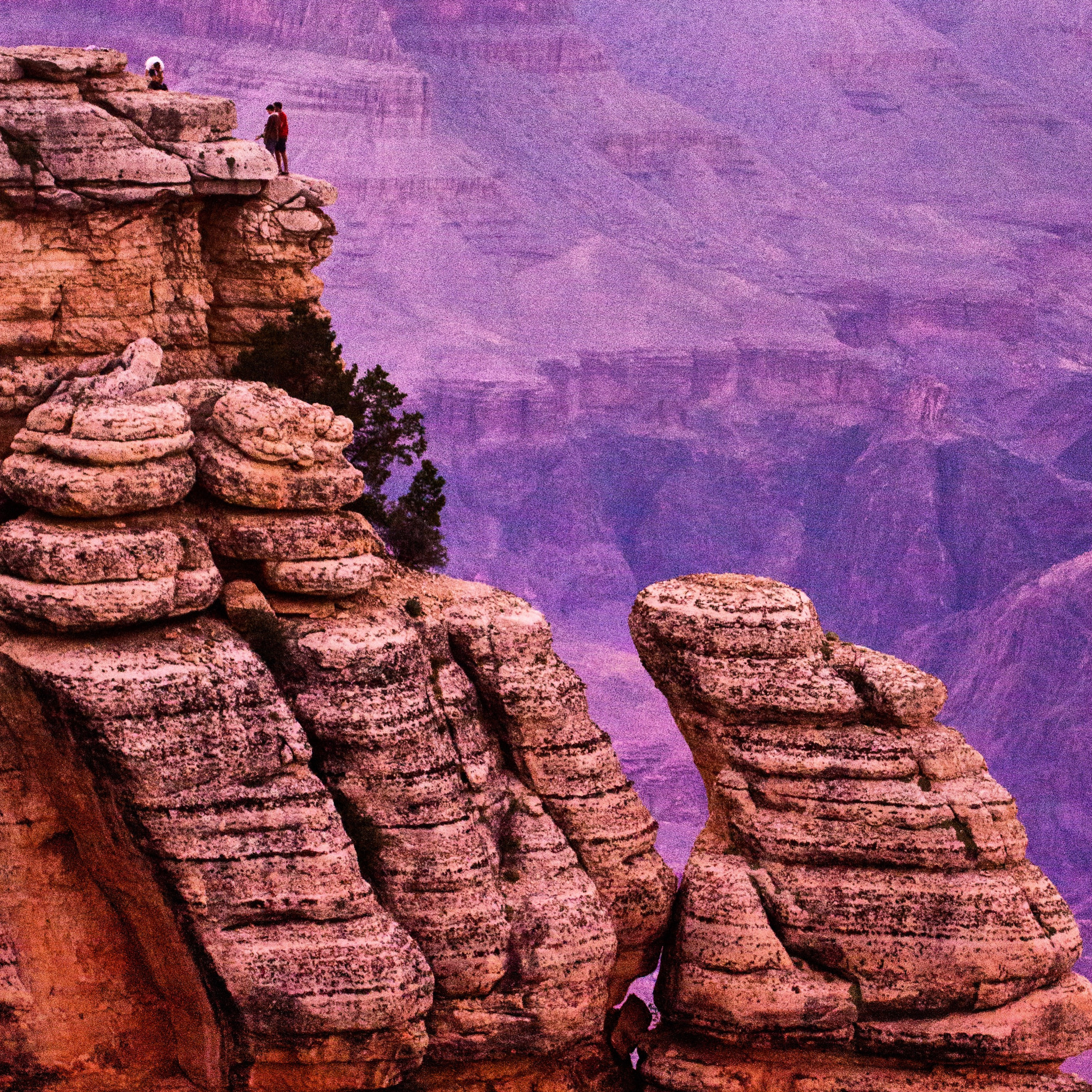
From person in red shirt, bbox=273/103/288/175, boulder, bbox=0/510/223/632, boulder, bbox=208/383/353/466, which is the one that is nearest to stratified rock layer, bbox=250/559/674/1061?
boulder, bbox=0/510/223/632

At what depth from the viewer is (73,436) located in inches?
1578

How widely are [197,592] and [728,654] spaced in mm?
11459

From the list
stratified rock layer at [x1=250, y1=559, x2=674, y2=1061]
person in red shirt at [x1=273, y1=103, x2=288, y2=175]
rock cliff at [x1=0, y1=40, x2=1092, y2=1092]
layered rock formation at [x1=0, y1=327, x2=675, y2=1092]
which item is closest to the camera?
layered rock formation at [x1=0, y1=327, x2=675, y2=1092]

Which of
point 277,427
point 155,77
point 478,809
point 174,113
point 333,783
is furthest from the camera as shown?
point 155,77

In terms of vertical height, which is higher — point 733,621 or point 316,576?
point 316,576

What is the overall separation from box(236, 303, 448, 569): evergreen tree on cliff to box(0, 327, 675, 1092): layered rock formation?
11.2 ft

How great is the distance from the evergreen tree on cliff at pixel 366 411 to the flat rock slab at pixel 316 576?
18.1 ft

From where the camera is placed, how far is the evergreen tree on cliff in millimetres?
46812

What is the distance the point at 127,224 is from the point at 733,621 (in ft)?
48.8

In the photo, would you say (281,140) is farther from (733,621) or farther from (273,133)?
(733,621)

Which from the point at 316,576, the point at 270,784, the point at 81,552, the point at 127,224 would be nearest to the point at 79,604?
the point at 81,552

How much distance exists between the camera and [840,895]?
4444cm

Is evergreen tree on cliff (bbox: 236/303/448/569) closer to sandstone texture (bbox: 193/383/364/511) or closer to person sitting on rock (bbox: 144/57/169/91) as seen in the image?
sandstone texture (bbox: 193/383/364/511)

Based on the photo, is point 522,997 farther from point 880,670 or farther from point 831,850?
point 880,670
